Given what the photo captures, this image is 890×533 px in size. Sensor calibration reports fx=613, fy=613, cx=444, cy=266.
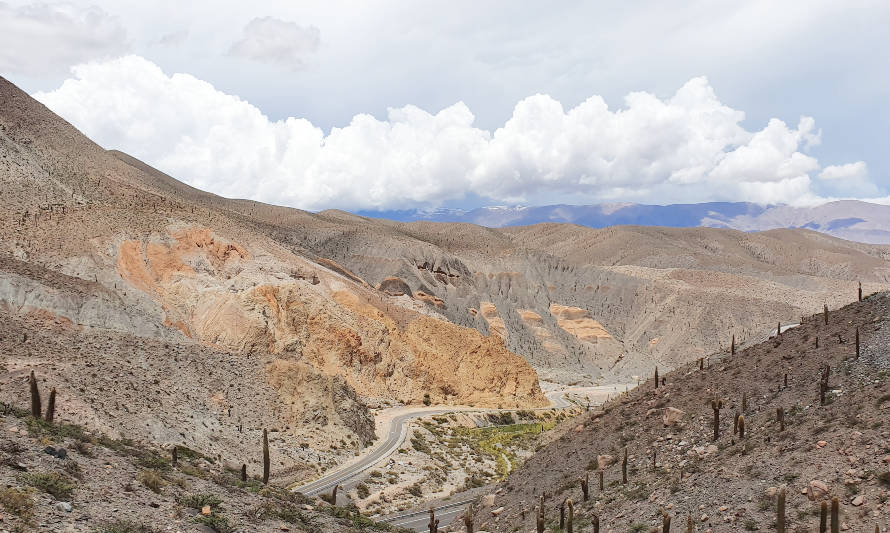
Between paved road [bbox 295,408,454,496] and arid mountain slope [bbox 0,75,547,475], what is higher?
arid mountain slope [bbox 0,75,547,475]

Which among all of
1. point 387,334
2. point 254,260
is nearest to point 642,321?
point 387,334

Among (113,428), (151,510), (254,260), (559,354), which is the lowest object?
(559,354)

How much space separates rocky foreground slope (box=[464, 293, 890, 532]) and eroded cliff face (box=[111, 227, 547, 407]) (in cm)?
2751

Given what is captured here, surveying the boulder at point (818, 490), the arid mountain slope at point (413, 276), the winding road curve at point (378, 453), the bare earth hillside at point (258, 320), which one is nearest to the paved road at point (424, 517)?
the winding road curve at point (378, 453)

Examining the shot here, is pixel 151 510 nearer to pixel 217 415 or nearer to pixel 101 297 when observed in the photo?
pixel 217 415

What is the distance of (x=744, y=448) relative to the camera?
60.7 feet

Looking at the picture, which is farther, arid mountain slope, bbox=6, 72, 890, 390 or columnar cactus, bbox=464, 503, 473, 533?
arid mountain slope, bbox=6, 72, 890, 390

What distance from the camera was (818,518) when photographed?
13953 mm

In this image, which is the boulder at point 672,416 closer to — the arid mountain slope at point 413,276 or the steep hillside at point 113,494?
the steep hillside at point 113,494

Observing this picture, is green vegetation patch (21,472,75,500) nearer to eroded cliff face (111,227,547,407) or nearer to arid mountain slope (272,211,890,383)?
eroded cliff face (111,227,547,407)

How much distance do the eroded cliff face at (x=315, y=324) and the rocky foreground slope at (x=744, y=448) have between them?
27.5 m

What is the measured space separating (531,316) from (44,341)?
85454mm

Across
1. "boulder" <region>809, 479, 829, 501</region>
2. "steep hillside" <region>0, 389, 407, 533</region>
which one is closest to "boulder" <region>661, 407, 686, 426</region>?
"boulder" <region>809, 479, 829, 501</region>

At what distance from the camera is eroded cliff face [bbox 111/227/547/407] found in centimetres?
5325
